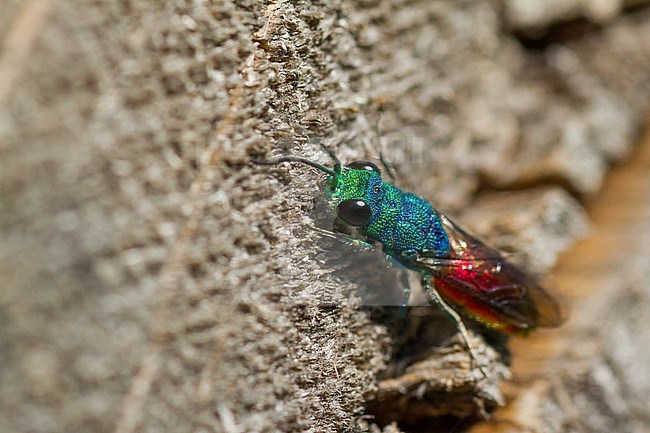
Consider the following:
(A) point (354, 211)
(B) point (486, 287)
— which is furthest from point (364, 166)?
(B) point (486, 287)

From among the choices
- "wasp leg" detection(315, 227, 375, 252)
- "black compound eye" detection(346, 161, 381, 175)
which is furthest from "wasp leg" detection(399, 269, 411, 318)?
"black compound eye" detection(346, 161, 381, 175)

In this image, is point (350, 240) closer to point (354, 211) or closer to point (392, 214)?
point (354, 211)

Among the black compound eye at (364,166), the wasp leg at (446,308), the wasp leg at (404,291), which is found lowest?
the wasp leg at (446,308)

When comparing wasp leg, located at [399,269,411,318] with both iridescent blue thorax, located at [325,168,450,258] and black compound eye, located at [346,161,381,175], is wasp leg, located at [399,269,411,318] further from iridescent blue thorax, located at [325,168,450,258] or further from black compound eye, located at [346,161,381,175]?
black compound eye, located at [346,161,381,175]

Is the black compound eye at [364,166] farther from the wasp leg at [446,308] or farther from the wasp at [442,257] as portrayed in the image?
the wasp leg at [446,308]

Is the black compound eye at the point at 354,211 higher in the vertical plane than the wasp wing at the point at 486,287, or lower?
higher

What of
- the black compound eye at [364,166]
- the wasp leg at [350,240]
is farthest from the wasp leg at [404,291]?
the black compound eye at [364,166]

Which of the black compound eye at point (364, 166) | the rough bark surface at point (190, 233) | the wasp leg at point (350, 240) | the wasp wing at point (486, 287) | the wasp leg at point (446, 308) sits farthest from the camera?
the wasp wing at point (486, 287)
